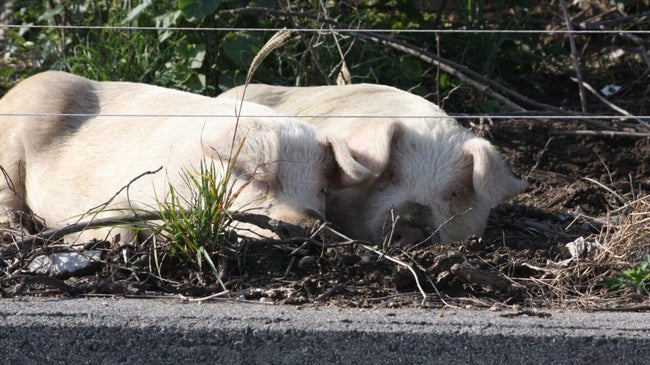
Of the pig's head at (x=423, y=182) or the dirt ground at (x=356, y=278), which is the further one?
the pig's head at (x=423, y=182)

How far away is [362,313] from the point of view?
3.42 m

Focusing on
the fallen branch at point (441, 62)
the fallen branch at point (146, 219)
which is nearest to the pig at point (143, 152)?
the fallen branch at point (146, 219)

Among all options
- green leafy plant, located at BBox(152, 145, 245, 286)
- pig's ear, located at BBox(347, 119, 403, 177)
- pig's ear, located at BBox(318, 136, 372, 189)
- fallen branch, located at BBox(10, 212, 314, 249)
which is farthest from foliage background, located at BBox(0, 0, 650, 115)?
green leafy plant, located at BBox(152, 145, 245, 286)

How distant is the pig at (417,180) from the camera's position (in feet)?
15.8

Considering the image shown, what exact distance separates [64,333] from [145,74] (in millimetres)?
4081

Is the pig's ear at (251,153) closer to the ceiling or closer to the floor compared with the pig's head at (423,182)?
closer to the ceiling

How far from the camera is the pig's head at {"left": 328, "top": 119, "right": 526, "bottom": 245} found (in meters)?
4.82

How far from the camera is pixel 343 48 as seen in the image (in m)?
7.19

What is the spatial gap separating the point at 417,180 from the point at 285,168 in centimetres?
76

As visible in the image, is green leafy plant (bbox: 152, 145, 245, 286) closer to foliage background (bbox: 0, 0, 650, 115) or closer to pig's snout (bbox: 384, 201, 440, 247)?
pig's snout (bbox: 384, 201, 440, 247)

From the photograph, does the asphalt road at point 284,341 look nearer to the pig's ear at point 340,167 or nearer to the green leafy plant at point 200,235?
the green leafy plant at point 200,235

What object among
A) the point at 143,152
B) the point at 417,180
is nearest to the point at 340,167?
the point at 417,180

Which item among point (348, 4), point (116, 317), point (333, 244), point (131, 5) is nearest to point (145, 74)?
point (131, 5)

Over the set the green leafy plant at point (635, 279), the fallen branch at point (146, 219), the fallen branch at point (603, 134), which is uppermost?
the fallen branch at point (146, 219)
